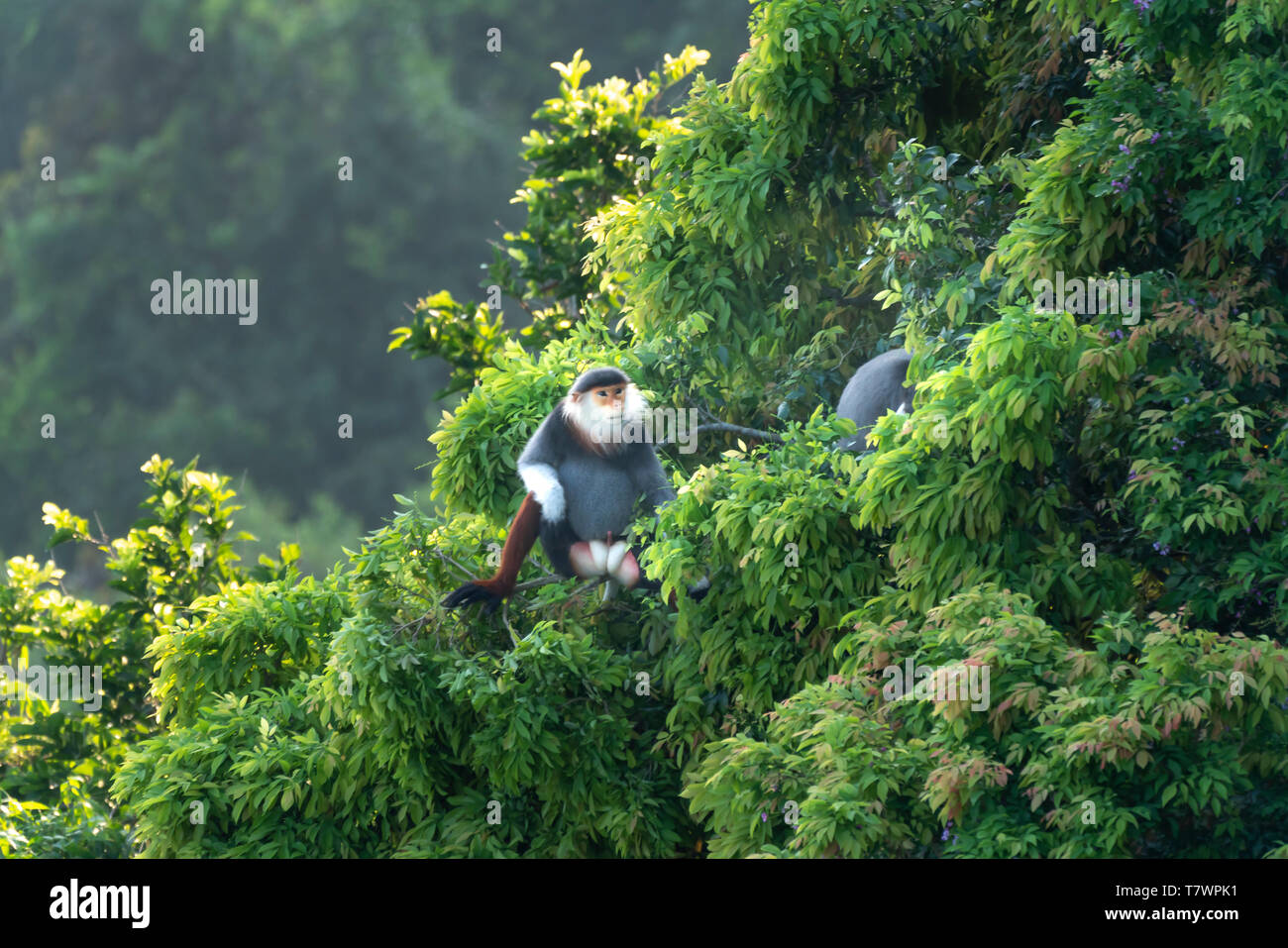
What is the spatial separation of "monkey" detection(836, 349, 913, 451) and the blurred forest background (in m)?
28.3

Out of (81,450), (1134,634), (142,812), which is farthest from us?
(81,450)

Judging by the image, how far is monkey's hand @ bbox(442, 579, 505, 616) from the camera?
9203mm

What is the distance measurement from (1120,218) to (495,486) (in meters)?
4.30

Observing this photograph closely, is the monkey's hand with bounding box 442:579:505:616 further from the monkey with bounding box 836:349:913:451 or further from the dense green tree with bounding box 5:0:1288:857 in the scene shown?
the monkey with bounding box 836:349:913:451

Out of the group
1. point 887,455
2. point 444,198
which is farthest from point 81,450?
point 887,455

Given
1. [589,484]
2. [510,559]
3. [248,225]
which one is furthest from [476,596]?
[248,225]

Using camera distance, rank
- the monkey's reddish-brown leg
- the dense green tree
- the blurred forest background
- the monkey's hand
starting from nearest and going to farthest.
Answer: the dense green tree
the monkey's hand
the monkey's reddish-brown leg
the blurred forest background

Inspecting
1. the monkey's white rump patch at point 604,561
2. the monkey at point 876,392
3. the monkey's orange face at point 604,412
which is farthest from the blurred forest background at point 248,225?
the monkey at point 876,392

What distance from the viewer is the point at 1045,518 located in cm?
815

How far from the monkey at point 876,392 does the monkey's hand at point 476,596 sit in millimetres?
2399

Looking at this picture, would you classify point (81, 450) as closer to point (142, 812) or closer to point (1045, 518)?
point (142, 812)

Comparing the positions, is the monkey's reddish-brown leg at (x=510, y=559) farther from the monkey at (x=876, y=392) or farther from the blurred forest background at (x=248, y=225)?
the blurred forest background at (x=248, y=225)

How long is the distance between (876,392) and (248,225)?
3251 cm

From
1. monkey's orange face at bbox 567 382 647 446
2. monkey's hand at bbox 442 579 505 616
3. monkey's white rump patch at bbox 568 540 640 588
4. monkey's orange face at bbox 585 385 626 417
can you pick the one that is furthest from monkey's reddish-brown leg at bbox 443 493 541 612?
monkey's orange face at bbox 585 385 626 417
